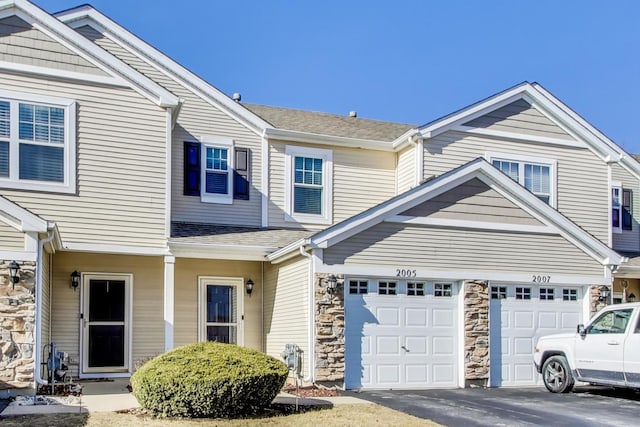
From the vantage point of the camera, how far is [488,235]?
620 inches

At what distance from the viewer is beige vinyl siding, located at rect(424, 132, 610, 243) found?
18.2 metres

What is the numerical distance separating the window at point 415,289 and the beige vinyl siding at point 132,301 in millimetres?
5414

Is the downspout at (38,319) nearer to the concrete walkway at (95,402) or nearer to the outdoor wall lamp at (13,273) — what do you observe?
the outdoor wall lamp at (13,273)

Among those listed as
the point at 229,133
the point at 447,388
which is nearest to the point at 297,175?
the point at 229,133

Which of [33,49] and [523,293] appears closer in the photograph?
[33,49]

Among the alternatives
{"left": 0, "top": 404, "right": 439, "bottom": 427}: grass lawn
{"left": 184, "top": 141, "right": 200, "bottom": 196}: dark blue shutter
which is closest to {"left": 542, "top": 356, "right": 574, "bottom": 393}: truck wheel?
{"left": 0, "top": 404, "right": 439, "bottom": 427}: grass lawn

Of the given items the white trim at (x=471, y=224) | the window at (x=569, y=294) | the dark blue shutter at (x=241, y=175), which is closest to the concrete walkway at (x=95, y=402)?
the white trim at (x=471, y=224)

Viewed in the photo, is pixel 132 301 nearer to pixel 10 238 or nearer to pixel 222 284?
pixel 222 284

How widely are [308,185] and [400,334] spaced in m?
4.96

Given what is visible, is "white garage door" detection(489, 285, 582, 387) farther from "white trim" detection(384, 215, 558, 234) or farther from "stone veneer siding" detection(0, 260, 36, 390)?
"stone veneer siding" detection(0, 260, 36, 390)

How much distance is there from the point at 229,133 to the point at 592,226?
1002cm

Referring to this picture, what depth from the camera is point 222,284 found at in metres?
16.8

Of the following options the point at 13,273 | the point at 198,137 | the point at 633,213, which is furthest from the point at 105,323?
the point at 633,213

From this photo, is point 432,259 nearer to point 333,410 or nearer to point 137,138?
point 333,410
